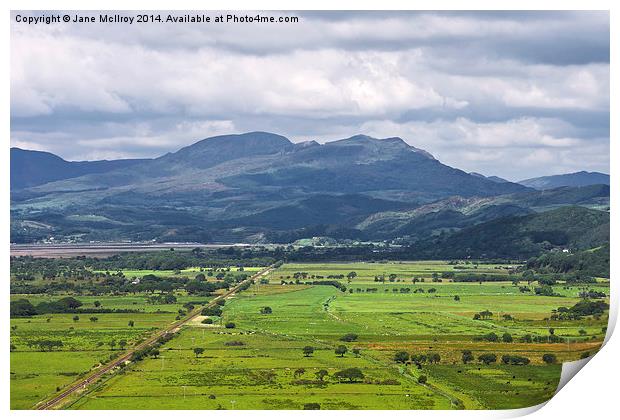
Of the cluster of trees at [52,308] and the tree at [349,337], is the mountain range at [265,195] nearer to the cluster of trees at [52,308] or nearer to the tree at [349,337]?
the cluster of trees at [52,308]

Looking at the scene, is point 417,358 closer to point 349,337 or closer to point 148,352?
point 349,337

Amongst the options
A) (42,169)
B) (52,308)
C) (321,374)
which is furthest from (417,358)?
(42,169)

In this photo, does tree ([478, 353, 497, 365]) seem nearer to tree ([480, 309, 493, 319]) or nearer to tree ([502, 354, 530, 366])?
tree ([502, 354, 530, 366])

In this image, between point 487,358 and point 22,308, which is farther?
point 22,308

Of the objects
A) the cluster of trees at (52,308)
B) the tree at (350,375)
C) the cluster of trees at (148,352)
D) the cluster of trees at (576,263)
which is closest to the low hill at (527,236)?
the cluster of trees at (576,263)

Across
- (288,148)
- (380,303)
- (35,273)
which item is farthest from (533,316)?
(288,148)
